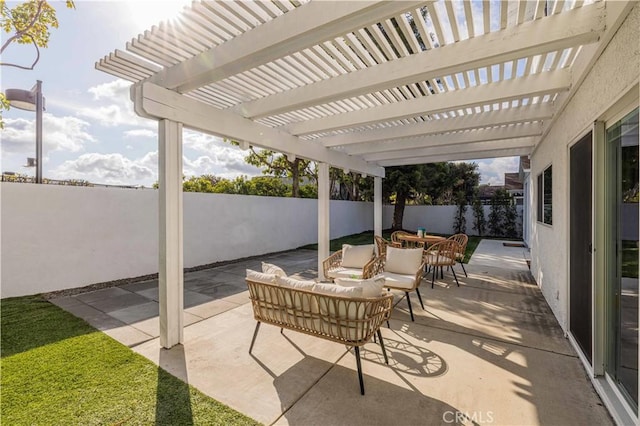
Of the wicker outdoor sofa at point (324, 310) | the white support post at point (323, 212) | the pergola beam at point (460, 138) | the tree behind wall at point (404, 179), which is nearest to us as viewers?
the wicker outdoor sofa at point (324, 310)

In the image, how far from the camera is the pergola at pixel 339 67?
2.41 metres

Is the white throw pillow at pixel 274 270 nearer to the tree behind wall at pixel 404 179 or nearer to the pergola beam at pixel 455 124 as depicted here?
the pergola beam at pixel 455 124

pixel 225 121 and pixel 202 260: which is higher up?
pixel 225 121

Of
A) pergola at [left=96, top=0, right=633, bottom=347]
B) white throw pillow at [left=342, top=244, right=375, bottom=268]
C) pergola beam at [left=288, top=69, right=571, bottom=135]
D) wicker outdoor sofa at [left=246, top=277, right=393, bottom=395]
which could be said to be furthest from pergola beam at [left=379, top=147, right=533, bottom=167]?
wicker outdoor sofa at [left=246, top=277, right=393, bottom=395]

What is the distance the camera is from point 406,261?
4.81 meters

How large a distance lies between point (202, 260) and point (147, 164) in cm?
379

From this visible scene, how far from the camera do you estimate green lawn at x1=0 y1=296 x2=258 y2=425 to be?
2.26 m

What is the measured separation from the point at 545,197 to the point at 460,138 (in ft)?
6.42

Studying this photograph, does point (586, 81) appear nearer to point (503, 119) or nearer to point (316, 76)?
point (503, 119)

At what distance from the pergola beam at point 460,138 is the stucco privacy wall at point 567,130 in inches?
16.1

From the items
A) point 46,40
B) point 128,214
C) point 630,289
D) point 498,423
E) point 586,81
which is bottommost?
point 498,423

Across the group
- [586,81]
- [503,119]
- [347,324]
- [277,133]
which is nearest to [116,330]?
[347,324]

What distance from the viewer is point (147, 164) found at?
920 cm

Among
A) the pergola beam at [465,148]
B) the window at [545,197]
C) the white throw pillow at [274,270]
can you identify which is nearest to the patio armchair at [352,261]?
the white throw pillow at [274,270]
